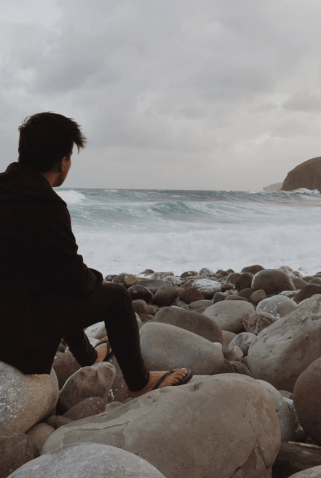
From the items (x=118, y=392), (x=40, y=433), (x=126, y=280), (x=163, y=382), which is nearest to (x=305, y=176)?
(x=126, y=280)

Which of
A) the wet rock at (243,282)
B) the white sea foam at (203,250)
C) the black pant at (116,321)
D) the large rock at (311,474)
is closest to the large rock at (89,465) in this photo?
the large rock at (311,474)

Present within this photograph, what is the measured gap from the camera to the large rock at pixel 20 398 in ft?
6.37

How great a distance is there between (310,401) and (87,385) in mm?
1252

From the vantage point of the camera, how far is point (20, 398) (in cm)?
198

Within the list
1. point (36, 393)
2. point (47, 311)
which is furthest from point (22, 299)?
point (36, 393)

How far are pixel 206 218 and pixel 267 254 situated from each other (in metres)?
9.79

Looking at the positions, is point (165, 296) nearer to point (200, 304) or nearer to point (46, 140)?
point (200, 304)

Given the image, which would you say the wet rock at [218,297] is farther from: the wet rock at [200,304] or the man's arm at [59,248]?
the man's arm at [59,248]

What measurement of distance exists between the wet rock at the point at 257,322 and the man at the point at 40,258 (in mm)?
2473

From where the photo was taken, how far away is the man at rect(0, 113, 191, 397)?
6.11 ft

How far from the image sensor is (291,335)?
2.86 m

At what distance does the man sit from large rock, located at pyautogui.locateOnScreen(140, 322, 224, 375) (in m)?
0.91

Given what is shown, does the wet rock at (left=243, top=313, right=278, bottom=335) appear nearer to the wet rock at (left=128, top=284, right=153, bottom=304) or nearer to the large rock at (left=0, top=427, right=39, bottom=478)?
the wet rock at (left=128, top=284, right=153, bottom=304)

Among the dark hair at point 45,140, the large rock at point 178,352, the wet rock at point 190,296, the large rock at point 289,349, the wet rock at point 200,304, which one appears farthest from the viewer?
the wet rock at point 190,296
